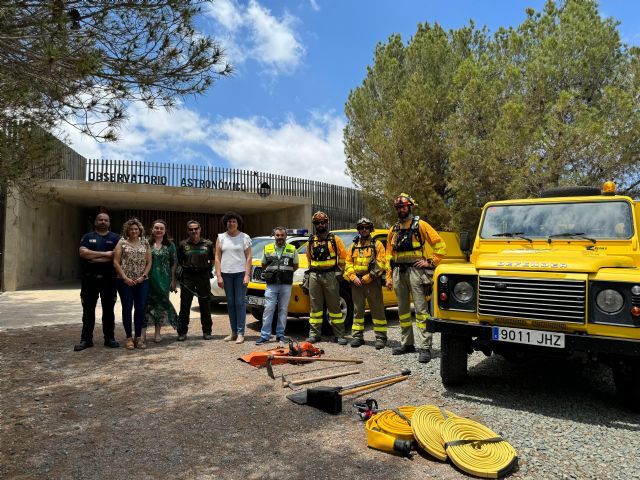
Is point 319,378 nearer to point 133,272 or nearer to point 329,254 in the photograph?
point 329,254

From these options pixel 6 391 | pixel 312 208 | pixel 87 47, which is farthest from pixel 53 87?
pixel 312 208

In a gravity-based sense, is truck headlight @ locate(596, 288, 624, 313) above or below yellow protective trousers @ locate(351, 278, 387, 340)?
above

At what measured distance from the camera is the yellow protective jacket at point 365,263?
6.51 metres

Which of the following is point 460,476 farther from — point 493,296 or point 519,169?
point 519,169

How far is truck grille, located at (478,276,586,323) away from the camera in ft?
12.7

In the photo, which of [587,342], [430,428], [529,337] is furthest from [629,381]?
[430,428]

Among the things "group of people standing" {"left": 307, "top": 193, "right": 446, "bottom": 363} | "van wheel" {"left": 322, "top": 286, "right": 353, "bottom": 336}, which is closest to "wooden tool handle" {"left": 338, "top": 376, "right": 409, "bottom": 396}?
"group of people standing" {"left": 307, "top": 193, "right": 446, "bottom": 363}

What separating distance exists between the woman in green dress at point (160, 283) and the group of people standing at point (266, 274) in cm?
1

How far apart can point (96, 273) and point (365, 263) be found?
3.62 m

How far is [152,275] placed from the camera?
6762 millimetres

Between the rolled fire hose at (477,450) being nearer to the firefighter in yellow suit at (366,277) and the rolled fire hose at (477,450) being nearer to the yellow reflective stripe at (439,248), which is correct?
the yellow reflective stripe at (439,248)

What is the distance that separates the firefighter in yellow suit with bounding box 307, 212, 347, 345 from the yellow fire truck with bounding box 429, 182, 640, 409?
2263 mm

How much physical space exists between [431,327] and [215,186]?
13.7 meters

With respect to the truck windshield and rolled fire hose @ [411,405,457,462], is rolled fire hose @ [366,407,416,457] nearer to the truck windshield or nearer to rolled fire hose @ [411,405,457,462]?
rolled fire hose @ [411,405,457,462]
